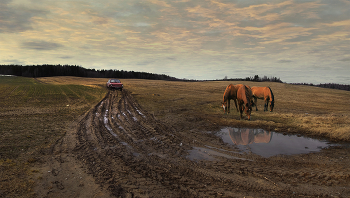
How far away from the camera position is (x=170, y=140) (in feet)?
31.8

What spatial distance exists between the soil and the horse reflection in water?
1047 mm

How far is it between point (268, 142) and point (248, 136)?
1.17 meters

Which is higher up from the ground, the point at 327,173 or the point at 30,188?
the point at 327,173

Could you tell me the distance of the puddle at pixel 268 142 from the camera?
28.3ft

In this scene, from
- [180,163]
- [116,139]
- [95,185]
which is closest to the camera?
[95,185]

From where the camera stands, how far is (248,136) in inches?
427


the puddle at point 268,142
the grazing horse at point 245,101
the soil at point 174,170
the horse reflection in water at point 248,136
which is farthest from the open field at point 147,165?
the grazing horse at point 245,101

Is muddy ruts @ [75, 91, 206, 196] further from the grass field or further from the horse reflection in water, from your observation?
the horse reflection in water

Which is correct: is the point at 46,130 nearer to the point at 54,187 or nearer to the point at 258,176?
the point at 54,187

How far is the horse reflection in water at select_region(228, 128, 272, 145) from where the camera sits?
996cm

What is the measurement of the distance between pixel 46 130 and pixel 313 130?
15.6 metres

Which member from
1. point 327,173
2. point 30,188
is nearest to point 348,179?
point 327,173

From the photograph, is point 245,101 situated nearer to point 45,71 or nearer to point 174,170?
point 174,170

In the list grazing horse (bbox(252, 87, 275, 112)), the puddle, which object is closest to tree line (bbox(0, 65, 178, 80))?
grazing horse (bbox(252, 87, 275, 112))
